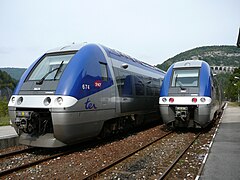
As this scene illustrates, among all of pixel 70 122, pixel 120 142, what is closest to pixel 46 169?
pixel 70 122

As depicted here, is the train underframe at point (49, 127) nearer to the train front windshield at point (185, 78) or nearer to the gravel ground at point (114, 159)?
the gravel ground at point (114, 159)

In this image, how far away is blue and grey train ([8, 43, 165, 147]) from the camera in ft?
21.4

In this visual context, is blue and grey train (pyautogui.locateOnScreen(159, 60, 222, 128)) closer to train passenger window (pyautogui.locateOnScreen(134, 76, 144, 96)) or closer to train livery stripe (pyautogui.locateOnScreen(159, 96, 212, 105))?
train livery stripe (pyautogui.locateOnScreen(159, 96, 212, 105))

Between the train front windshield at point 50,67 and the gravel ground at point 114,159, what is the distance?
2.28 meters

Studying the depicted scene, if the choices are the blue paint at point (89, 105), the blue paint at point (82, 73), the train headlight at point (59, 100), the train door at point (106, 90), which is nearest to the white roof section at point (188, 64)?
the train door at point (106, 90)

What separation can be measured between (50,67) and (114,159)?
131 inches

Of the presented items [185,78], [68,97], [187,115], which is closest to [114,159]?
[68,97]

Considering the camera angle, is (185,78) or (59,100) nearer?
(59,100)

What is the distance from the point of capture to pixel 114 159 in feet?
21.1

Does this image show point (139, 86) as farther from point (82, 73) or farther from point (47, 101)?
point (47, 101)

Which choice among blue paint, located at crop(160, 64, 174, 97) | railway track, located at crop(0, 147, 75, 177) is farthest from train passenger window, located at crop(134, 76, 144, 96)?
railway track, located at crop(0, 147, 75, 177)

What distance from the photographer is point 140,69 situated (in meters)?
12.2

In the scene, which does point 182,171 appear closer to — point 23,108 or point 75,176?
point 75,176

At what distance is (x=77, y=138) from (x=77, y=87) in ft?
4.63
